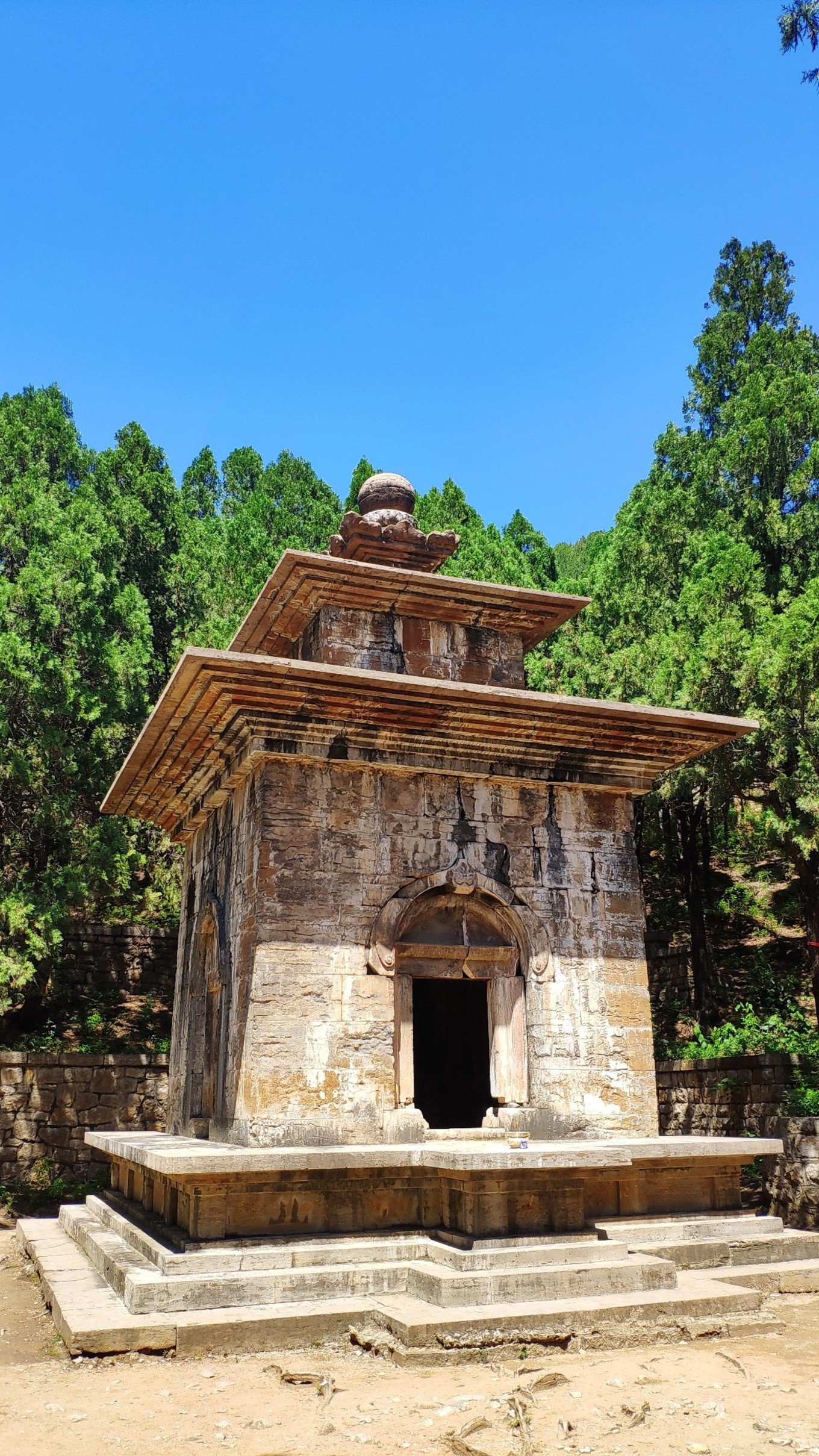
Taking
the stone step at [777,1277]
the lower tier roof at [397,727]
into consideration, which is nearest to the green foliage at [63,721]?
the lower tier roof at [397,727]

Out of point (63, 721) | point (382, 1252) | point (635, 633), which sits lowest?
point (382, 1252)

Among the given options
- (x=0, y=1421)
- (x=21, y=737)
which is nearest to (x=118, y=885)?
(x=21, y=737)

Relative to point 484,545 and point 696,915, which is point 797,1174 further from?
point 484,545

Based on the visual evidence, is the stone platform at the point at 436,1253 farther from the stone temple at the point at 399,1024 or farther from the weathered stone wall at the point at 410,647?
the weathered stone wall at the point at 410,647

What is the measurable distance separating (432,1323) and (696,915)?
41.3ft

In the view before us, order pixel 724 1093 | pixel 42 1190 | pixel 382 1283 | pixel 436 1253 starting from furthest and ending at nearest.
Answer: pixel 42 1190 → pixel 724 1093 → pixel 436 1253 → pixel 382 1283

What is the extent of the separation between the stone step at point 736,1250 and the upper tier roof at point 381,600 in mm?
5525

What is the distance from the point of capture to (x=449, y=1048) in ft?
40.2

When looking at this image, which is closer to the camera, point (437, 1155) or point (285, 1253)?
point (285, 1253)

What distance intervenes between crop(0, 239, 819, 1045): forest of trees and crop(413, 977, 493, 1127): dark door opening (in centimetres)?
434

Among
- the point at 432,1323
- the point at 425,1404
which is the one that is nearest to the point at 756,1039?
the point at 432,1323

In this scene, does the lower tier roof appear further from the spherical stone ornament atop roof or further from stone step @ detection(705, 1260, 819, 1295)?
stone step @ detection(705, 1260, 819, 1295)

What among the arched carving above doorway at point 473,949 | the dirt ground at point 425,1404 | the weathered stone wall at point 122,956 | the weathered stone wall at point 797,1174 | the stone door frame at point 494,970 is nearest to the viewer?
the dirt ground at point 425,1404

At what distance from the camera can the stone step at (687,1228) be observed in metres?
7.55
